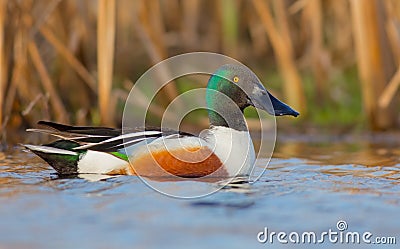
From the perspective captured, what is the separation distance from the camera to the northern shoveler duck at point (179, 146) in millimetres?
5324

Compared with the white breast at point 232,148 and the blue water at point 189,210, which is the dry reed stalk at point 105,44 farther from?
the white breast at point 232,148

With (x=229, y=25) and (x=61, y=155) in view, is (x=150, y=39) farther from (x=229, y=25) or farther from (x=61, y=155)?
(x=61, y=155)

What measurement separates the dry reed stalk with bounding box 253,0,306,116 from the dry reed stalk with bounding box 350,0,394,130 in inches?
27.6

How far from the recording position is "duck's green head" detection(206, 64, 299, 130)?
5.60 metres

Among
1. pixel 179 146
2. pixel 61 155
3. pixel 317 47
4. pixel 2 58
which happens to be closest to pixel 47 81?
pixel 2 58

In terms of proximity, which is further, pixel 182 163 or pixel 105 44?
pixel 105 44

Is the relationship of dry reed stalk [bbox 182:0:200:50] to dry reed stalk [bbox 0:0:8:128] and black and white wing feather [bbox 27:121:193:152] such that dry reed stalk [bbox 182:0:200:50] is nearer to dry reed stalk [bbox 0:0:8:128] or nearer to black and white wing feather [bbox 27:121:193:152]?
dry reed stalk [bbox 0:0:8:128]

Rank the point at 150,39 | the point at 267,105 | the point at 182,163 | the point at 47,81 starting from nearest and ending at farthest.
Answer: the point at 182,163
the point at 267,105
the point at 47,81
the point at 150,39

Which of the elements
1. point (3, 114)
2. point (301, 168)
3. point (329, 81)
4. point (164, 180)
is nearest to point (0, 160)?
point (3, 114)

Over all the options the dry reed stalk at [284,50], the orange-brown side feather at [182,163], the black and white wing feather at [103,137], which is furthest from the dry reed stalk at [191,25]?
the orange-brown side feather at [182,163]

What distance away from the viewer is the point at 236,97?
5645mm

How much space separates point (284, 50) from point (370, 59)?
0.81 metres

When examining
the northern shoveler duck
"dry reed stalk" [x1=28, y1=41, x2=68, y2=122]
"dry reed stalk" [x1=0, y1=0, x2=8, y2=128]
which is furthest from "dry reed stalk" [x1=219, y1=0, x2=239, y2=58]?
the northern shoveler duck

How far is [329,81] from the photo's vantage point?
28.9 feet
